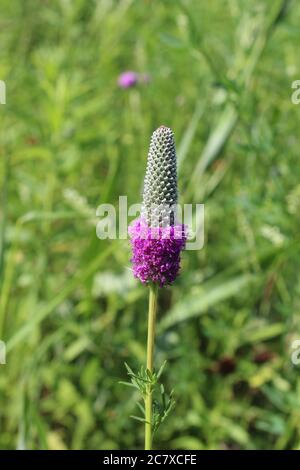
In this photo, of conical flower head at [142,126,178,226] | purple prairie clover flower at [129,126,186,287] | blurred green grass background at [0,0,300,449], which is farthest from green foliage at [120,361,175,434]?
blurred green grass background at [0,0,300,449]

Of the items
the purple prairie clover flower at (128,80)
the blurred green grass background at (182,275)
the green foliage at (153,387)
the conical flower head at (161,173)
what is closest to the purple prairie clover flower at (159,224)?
the conical flower head at (161,173)

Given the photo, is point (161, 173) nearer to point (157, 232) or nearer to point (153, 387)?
point (157, 232)

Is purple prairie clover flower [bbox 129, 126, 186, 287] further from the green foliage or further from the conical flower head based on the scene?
the green foliage

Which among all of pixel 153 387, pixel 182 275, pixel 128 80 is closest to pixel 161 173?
pixel 153 387

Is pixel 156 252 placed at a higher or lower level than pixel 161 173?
lower

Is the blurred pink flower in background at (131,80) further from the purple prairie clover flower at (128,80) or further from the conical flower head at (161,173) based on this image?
the conical flower head at (161,173)

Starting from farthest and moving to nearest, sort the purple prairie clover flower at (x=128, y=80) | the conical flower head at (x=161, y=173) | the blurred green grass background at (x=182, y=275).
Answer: the purple prairie clover flower at (x=128, y=80) < the blurred green grass background at (x=182, y=275) < the conical flower head at (x=161, y=173)

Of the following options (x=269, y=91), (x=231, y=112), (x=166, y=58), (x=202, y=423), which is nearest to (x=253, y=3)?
(x=231, y=112)
